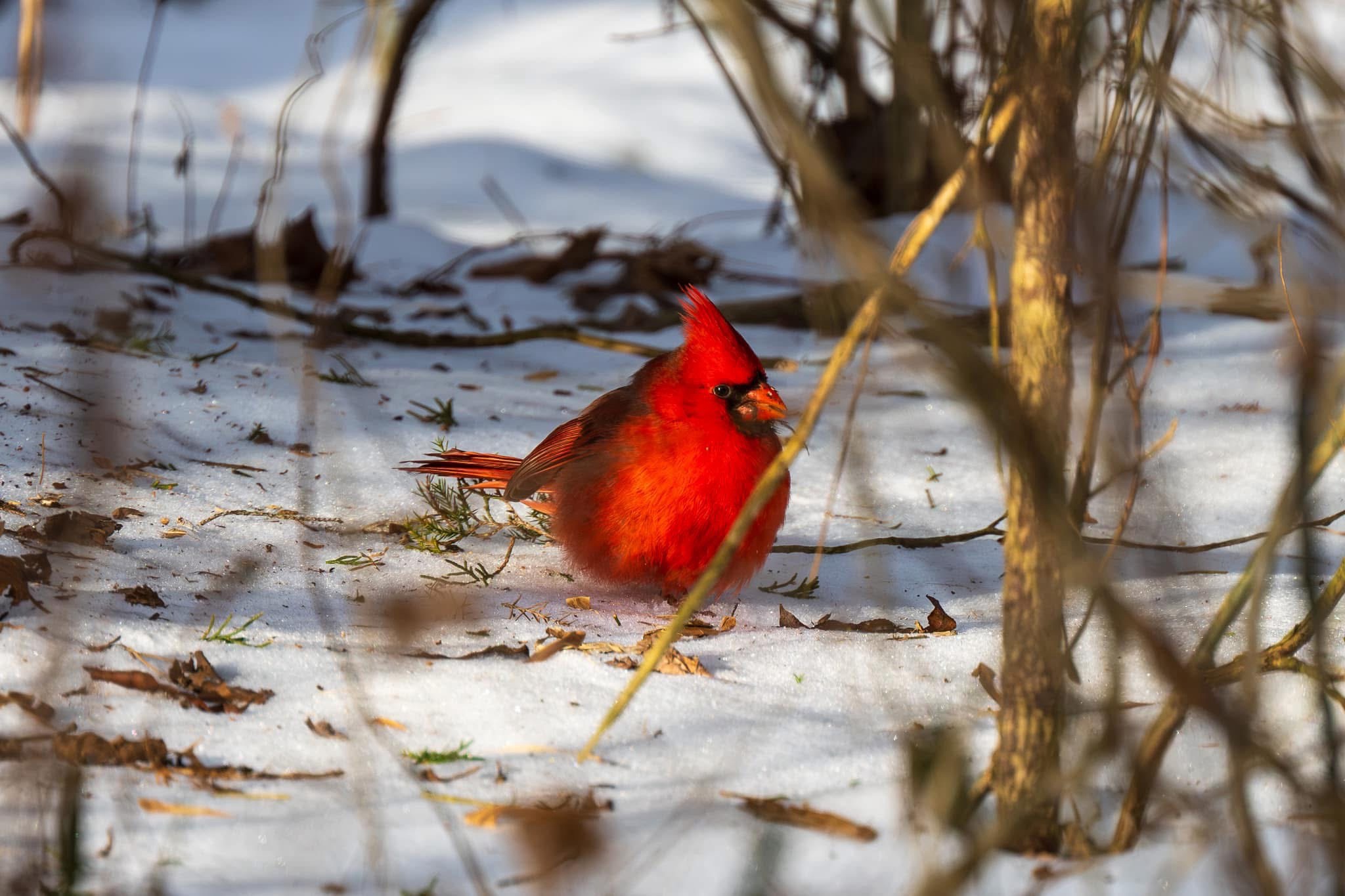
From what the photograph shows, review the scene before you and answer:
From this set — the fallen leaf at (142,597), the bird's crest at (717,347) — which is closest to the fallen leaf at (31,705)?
the fallen leaf at (142,597)

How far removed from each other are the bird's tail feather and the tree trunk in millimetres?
1521

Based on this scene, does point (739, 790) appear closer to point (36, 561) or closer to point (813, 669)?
point (813, 669)

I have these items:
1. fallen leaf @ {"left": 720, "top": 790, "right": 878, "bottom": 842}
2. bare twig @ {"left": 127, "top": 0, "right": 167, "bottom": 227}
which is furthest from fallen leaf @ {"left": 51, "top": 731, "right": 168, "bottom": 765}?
bare twig @ {"left": 127, "top": 0, "right": 167, "bottom": 227}

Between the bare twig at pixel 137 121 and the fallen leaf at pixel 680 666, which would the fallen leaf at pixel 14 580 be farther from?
the bare twig at pixel 137 121

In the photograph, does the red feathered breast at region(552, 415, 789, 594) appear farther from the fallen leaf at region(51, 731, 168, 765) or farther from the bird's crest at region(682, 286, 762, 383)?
the fallen leaf at region(51, 731, 168, 765)

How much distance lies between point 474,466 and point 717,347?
65 cm

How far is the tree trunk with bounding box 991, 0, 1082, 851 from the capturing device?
150 cm

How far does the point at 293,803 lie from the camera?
1.70 meters

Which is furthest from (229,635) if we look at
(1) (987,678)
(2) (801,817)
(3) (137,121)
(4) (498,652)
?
(3) (137,121)

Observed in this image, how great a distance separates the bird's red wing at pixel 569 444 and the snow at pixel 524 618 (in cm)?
19

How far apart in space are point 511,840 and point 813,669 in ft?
2.55

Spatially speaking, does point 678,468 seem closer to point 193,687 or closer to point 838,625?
point 838,625

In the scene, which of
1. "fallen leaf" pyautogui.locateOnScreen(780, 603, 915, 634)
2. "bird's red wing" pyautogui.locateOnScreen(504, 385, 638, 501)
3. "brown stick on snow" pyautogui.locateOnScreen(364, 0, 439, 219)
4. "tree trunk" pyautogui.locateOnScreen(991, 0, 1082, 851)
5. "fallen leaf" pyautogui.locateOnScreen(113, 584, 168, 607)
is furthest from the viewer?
"brown stick on snow" pyautogui.locateOnScreen(364, 0, 439, 219)

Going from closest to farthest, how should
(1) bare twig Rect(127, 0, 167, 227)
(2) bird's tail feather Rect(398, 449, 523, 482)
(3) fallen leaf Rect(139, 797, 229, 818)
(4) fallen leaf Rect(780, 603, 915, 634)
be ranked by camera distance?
(3) fallen leaf Rect(139, 797, 229, 818)
(4) fallen leaf Rect(780, 603, 915, 634)
(2) bird's tail feather Rect(398, 449, 523, 482)
(1) bare twig Rect(127, 0, 167, 227)
